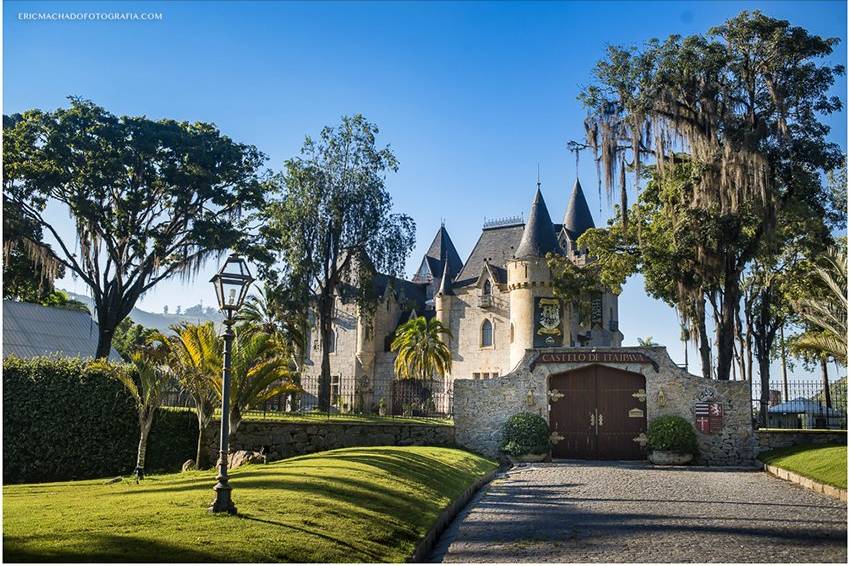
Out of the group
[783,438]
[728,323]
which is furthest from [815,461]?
[728,323]

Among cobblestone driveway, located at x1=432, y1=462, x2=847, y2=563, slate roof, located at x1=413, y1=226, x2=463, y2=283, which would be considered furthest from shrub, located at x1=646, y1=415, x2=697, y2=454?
slate roof, located at x1=413, y1=226, x2=463, y2=283

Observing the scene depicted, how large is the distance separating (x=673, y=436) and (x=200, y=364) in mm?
13200

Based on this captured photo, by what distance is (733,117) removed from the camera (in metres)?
22.9

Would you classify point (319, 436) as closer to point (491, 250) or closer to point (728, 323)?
point (728, 323)

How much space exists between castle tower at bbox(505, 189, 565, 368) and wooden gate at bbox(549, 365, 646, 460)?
25.3m

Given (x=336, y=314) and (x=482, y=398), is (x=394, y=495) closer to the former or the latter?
(x=482, y=398)

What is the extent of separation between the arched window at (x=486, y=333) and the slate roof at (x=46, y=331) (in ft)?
84.0

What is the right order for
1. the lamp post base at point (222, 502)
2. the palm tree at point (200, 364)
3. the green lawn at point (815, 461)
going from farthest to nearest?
1. the palm tree at point (200, 364)
2. the green lawn at point (815, 461)
3. the lamp post base at point (222, 502)

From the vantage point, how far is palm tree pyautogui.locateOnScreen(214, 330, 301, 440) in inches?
766

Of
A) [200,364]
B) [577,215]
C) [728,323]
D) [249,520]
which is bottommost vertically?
[249,520]

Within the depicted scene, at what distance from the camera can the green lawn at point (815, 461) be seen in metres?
15.5

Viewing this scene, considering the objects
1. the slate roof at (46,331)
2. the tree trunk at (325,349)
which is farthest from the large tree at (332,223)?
the slate roof at (46,331)

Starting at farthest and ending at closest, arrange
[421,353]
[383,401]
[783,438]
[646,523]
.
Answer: [421,353] → [383,401] → [783,438] → [646,523]

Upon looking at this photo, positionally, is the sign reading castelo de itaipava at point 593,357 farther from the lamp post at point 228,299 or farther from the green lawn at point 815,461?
the lamp post at point 228,299
